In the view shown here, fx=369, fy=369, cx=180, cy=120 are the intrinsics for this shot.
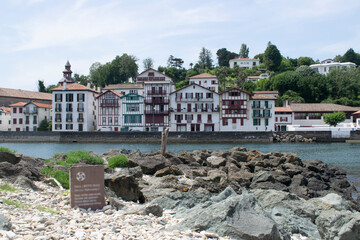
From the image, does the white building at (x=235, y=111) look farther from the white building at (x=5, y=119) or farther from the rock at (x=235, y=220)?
the rock at (x=235, y=220)

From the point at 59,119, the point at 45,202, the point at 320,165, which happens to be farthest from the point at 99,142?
the point at 45,202

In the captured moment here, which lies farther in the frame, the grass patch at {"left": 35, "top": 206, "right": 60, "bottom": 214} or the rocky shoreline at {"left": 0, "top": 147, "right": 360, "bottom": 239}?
the grass patch at {"left": 35, "top": 206, "right": 60, "bottom": 214}

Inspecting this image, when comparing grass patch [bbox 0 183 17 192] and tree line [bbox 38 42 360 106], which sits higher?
tree line [bbox 38 42 360 106]

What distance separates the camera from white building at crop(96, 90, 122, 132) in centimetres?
7662

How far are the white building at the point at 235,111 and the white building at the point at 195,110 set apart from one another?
122cm

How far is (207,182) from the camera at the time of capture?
1664cm

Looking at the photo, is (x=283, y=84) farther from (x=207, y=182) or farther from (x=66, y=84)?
(x=207, y=182)

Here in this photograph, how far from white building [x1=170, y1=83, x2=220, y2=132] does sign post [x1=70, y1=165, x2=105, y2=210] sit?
65.0 meters

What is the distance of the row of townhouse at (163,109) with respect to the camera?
74.4m

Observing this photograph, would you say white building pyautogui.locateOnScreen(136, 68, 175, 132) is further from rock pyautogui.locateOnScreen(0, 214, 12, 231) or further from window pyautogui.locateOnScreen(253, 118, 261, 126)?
rock pyautogui.locateOnScreen(0, 214, 12, 231)

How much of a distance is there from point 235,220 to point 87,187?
3971 mm

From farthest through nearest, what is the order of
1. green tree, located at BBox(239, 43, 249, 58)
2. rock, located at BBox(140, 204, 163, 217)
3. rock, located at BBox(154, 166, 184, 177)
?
green tree, located at BBox(239, 43, 249, 58), rock, located at BBox(154, 166, 184, 177), rock, located at BBox(140, 204, 163, 217)

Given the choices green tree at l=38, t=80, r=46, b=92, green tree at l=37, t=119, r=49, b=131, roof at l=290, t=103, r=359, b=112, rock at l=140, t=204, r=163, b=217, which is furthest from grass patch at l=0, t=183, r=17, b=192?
green tree at l=38, t=80, r=46, b=92

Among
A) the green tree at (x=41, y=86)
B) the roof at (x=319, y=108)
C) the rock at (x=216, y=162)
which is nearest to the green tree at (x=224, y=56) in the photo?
the green tree at (x=41, y=86)
